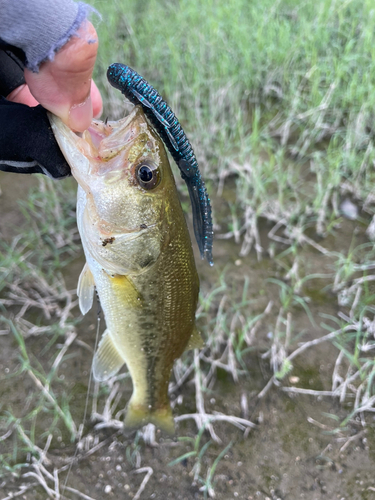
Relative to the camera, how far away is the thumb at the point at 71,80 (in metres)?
0.90

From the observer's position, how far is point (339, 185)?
2.41m

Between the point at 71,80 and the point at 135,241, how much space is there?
1.55 ft

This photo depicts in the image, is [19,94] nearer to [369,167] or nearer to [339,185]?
[339,185]

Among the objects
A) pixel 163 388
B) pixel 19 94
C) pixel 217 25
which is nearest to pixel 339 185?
pixel 217 25

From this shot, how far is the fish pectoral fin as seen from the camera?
1.36m

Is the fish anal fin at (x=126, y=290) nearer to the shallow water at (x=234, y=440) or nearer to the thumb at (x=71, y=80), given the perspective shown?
the thumb at (x=71, y=80)

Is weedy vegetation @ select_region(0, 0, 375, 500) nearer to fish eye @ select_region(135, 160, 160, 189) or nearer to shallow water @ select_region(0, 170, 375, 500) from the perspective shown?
shallow water @ select_region(0, 170, 375, 500)

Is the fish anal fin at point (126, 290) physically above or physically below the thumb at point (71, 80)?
below

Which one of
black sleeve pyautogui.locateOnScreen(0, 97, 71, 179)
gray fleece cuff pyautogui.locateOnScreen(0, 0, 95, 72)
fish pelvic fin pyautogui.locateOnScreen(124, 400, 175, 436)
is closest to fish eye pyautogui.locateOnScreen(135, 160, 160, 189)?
black sleeve pyautogui.locateOnScreen(0, 97, 71, 179)

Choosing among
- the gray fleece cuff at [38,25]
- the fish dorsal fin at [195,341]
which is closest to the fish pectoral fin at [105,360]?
the fish dorsal fin at [195,341]

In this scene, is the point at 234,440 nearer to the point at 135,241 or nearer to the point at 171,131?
the point at 135,241

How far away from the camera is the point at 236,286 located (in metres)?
2.12

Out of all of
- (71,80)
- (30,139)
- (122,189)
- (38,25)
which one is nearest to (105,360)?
(122,189)

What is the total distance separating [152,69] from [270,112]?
1067 millimetres
